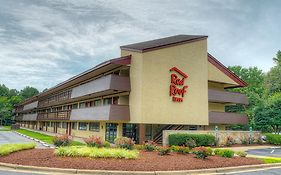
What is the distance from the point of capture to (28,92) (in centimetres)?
14738

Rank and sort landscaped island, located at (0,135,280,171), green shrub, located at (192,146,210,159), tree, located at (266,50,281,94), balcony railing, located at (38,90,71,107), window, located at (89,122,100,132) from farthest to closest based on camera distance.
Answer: tree, located at (266,50,281,94) < balcony railing, located at (38,90,71,107) < window, located at (89,122,100,132) < green shrub, located at (192,146,210,159) < landscaped island, located at (0,135,280,171)

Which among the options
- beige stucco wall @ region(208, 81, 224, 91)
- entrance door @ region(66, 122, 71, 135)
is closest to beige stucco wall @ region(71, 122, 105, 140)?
entrance door @ region(66, 122, 71, 135)

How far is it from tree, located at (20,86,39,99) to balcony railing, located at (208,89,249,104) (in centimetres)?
12920

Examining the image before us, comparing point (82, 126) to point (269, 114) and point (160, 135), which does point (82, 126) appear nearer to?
point (160, 135)

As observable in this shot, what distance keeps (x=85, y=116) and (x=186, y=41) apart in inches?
608

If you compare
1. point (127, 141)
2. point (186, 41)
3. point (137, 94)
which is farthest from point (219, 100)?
point (127, 141)

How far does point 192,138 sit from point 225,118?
37.4 ft

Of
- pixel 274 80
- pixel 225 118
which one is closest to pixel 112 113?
pixel 225 118

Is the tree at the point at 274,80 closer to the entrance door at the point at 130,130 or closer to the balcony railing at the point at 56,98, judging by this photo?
the entrance door at the point at 130,130

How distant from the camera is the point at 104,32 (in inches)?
1107

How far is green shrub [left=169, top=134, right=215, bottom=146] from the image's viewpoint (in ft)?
86.3

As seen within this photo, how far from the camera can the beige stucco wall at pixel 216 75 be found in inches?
1404

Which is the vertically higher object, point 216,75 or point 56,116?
point 216,75

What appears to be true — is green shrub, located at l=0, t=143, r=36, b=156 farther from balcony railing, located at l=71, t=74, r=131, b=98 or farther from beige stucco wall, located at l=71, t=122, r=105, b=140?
beige stucco wall, located at l=71, t=122, r=105, b=140
